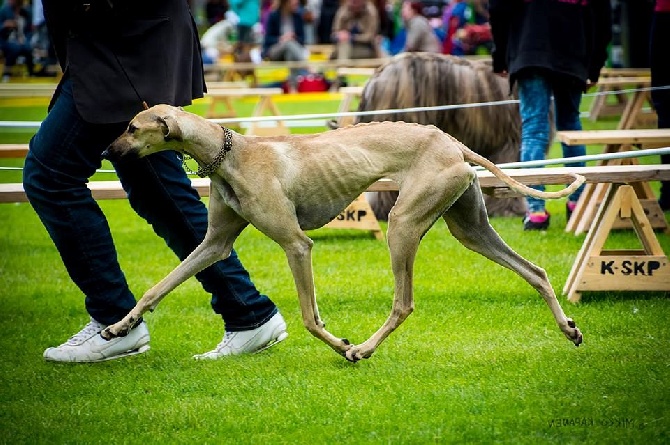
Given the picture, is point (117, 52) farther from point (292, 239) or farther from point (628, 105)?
point (628, 105)

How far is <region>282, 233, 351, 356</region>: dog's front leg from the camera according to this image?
4305 mm

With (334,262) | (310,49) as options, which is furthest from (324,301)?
(310,49)

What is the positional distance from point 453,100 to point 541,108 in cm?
110

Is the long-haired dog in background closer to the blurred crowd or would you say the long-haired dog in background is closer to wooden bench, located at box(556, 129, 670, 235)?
wooden bench, located at box(556, 129, 670, 235)

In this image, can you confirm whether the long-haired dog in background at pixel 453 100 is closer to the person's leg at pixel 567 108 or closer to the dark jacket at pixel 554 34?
the dark jacket at pixel 554 34

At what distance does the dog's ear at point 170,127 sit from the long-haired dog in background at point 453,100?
13.2 ft

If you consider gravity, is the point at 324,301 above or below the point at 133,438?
below

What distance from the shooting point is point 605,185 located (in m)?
7.18

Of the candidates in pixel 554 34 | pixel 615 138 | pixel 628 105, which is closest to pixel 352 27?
pixel 628 105

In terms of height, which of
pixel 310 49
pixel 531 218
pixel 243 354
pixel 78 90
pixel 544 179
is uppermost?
pixel 78 90

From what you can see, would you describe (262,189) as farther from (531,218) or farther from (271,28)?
(271,28)

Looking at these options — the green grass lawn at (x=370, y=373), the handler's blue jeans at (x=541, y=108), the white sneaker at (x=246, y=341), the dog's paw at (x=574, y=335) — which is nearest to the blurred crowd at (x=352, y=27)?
the handler's blue jeans at (x=541, y=108)

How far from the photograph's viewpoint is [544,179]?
5.61m

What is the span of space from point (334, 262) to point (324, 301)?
1024 millimetres
